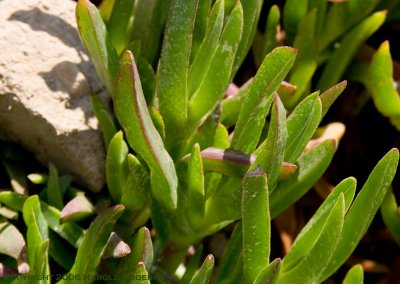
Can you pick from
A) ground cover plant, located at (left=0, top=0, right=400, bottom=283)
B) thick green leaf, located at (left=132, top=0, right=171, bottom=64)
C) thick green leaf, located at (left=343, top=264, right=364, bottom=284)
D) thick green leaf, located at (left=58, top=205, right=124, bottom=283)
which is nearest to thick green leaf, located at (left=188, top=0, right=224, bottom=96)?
ground cover plant, located at (left=0, top=0, right=400, bottom=283)

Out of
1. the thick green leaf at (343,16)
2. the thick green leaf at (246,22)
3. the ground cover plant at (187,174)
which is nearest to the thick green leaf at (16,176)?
the ground cover plant at (187,174)

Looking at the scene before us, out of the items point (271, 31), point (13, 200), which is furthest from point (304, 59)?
point (13, 200)

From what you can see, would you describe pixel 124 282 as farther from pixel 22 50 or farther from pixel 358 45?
pixel 358 45

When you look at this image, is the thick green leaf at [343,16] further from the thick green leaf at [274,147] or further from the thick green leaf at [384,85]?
the thick green leaf at [274,147]

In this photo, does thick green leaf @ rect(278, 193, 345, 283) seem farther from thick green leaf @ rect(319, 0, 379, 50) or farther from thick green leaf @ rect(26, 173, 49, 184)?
thick green leaf @ rect(319, 0, 379, 50)

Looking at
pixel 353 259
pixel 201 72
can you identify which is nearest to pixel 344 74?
pixel 353 259

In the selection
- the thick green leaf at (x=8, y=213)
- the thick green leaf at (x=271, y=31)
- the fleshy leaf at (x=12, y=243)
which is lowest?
the fleshy leaf at (x=12, y=243)
